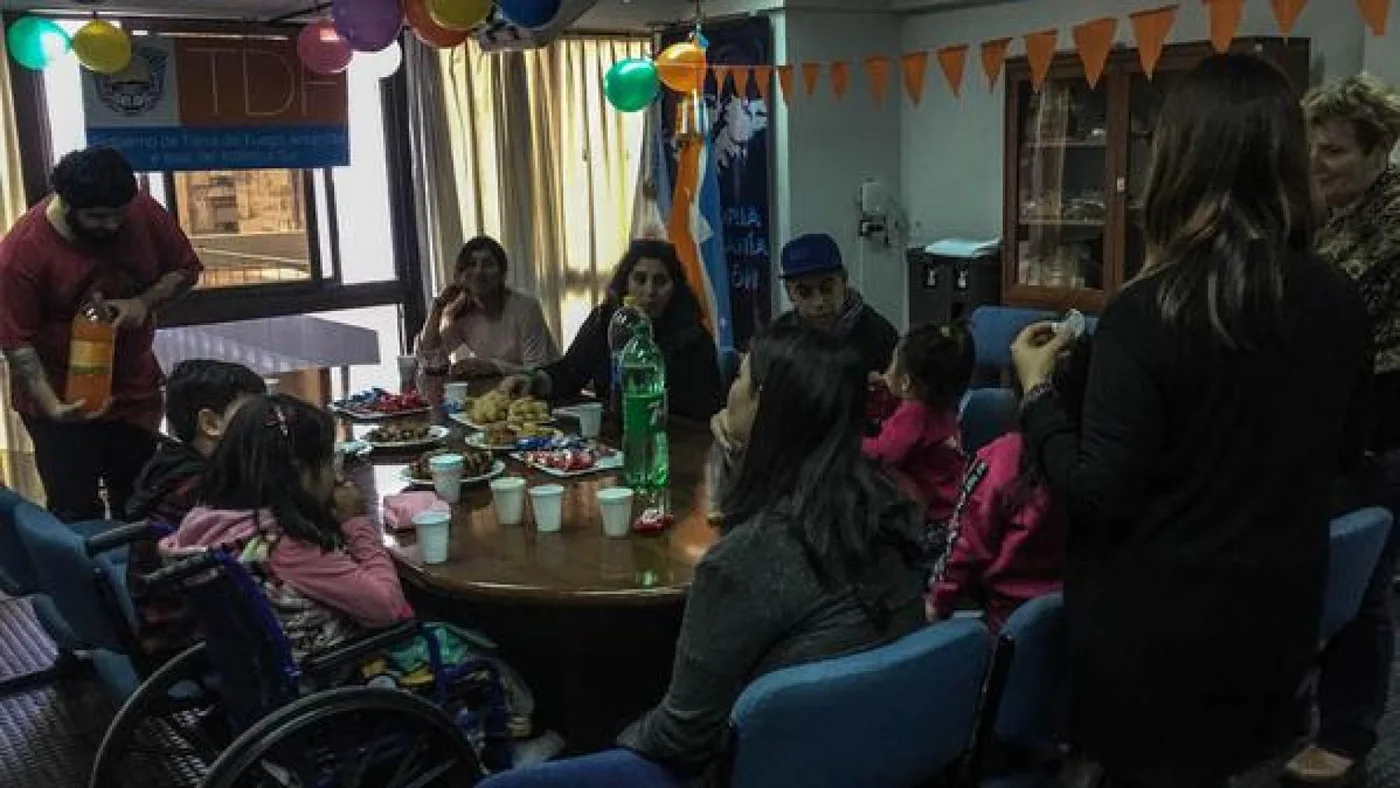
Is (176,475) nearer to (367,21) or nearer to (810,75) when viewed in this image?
(367,21)

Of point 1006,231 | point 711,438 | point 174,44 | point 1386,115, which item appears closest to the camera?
point 1386,115

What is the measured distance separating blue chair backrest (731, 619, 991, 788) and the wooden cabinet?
3.60m

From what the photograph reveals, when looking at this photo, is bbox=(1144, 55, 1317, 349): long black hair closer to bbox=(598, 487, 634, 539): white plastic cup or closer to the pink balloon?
bbox=(598, 487, 634, 539): white plastic cup

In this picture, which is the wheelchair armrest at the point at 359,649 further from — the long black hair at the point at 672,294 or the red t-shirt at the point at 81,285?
the red t-shirt at the point at 81,285

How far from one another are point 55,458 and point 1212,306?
2832 millimetres

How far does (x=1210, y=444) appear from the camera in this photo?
4.43 ft

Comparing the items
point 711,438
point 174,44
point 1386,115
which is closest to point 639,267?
point 711,438

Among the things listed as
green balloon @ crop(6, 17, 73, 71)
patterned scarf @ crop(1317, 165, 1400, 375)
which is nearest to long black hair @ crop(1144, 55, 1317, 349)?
patterned scarf @ crop(1317, 165, 1400, 375)

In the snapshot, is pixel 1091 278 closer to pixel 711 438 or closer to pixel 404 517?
pixel 711 438

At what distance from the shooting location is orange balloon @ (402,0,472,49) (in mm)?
3727

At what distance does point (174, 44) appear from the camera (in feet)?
15.5

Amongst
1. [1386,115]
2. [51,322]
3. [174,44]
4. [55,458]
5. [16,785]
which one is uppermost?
[174,44]

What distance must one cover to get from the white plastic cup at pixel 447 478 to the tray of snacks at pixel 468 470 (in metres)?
0.09

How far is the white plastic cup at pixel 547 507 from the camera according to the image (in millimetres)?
2143
